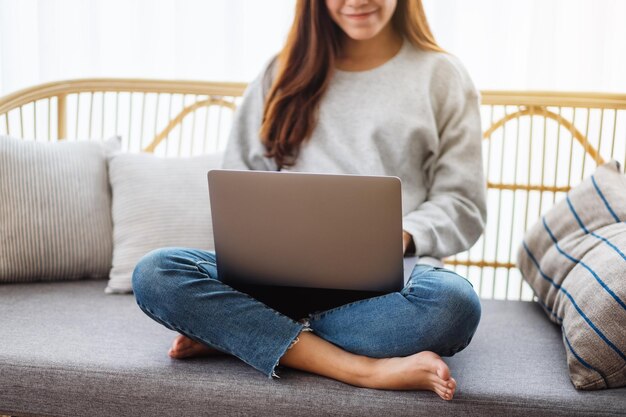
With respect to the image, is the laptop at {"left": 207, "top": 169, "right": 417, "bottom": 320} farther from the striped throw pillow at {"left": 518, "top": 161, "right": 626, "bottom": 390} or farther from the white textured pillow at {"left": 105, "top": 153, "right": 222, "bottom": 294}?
the white textured pillow at {"left": 105, "top": 153, "right": 222, "bottom": 294}

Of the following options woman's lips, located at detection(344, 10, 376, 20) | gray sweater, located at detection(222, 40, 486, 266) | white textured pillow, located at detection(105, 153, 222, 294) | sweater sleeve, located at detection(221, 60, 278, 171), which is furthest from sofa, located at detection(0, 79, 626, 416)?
woman's lips, located at detection(344, 10, 376, 20)

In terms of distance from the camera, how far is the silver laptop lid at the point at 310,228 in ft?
3.49

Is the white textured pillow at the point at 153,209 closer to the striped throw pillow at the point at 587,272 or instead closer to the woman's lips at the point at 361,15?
the woman's lips at the point at 361,15

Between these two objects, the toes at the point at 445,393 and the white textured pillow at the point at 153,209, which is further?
the white textured pillow at the point at 153,209

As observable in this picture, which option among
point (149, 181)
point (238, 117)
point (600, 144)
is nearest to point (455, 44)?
point (600, 144)

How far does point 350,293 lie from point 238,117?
629mm

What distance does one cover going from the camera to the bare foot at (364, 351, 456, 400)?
108cm

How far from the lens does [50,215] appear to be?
1638mm

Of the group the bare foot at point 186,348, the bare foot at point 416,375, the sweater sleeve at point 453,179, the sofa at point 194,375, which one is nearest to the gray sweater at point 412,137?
the sweater sleeve at point 453,179

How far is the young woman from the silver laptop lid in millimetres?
72

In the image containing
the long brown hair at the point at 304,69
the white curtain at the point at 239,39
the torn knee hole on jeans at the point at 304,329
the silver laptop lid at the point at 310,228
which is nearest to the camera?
the silver laptop lid at the point at 310,228

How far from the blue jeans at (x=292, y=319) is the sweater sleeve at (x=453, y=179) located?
19cm

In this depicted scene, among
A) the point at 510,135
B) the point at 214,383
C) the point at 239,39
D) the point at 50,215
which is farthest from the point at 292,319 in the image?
the point at 239,39

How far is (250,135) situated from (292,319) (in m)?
0.55
